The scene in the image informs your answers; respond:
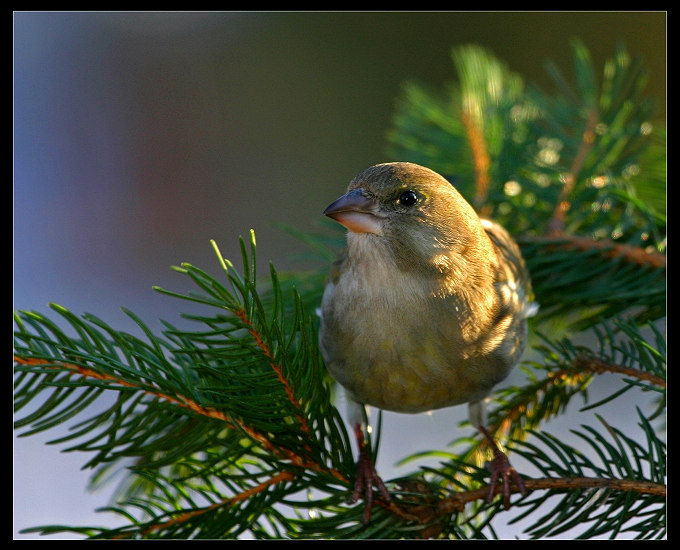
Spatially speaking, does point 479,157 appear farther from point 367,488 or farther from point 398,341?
point 367,488

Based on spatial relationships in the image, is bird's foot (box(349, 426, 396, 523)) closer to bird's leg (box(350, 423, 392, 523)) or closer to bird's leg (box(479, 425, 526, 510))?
bird's leg (box(350, 423, 392, 523))

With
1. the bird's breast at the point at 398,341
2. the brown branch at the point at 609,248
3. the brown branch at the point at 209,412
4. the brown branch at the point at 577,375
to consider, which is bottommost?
the brown branch at the point at 209,412

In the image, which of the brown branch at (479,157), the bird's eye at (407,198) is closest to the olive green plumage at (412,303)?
the bird's eye at (407,198)

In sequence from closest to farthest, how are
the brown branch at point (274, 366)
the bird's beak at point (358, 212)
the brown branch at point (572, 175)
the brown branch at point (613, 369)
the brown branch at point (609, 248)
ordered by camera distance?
the brown branch at point (274, 366) → the brown branch at point (613, 369) → the bird's beak at point (358, 212) → the brown branch at point (609, 248) → the brown branch at point (572, 175)

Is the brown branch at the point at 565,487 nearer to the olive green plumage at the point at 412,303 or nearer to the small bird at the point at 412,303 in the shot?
the small bird at the point at 412,303

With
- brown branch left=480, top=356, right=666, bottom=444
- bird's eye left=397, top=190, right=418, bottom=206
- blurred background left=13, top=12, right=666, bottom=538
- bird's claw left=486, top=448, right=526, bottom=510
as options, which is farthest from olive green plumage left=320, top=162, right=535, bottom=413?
blurred background left=13, top=12, right=666, bottom=538
